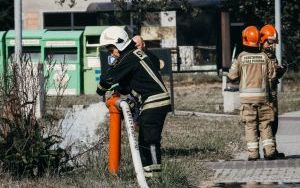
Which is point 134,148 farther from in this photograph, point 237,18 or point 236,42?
point 236,42

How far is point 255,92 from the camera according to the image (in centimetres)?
1308

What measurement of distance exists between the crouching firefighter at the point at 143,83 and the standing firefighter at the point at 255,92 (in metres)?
3.38

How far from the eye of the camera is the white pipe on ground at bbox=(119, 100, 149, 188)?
9.34 m

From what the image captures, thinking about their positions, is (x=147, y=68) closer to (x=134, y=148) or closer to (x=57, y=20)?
(x=134, y=148)

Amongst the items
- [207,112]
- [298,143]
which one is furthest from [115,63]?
[207,112]

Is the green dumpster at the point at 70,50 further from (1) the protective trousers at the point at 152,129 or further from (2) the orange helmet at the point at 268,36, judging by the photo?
(1) the protective trousers at the point at 152,129

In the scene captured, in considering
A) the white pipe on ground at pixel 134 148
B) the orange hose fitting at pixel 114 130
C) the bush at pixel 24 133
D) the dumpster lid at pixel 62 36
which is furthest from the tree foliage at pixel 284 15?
the white pipe on ground at pixel 134 148

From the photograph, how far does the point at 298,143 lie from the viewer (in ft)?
49.8

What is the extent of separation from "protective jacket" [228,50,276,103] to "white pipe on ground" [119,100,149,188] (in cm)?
378

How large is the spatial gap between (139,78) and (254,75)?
3.64 meters

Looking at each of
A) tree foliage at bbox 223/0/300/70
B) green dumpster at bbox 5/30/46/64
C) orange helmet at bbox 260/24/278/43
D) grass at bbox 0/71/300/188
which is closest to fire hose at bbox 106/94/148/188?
grass at bbox 0/71/300/188

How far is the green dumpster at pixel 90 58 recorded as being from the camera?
28.0 meters

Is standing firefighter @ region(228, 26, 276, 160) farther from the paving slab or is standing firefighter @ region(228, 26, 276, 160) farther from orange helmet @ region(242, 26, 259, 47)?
the paving slab

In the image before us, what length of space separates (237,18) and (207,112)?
40.7 ft
